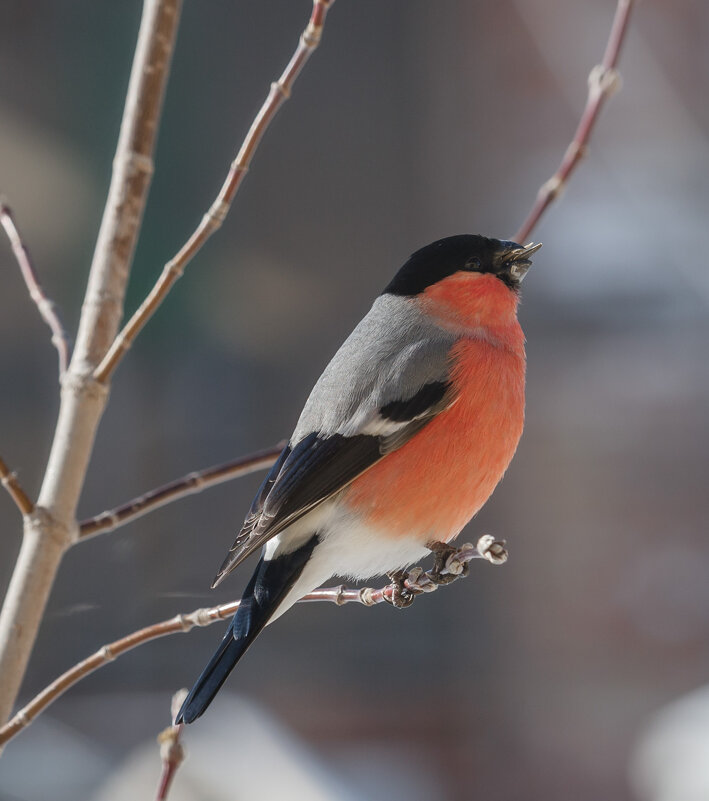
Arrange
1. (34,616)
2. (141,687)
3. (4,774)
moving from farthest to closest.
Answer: (141,687) < (4,774) < (34,616)

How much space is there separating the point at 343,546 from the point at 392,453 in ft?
0.28

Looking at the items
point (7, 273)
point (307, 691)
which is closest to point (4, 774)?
point (307, 691)

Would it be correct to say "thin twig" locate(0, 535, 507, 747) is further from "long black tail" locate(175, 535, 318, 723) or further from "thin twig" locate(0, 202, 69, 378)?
"thin twig" locate(0, 202, 69, 378)

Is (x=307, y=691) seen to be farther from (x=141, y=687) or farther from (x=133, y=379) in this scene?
(x=133, y=379)

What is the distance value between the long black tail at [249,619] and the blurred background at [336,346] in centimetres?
140

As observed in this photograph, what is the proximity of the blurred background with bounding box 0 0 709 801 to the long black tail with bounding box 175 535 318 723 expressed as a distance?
4.59 feet

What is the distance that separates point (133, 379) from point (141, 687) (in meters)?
0.70

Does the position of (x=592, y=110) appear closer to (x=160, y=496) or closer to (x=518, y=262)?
(x=518, y=262)

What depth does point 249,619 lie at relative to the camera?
2.42 feet

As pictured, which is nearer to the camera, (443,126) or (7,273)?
(7,273)

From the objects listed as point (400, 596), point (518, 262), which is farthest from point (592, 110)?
point (400, 596)

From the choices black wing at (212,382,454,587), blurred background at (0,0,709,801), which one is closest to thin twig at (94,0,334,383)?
black wing at (212,382,454,587)

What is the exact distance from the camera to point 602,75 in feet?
2.45

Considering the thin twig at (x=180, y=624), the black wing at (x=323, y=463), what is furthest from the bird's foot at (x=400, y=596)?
the black wing at (x=323, y=463)
